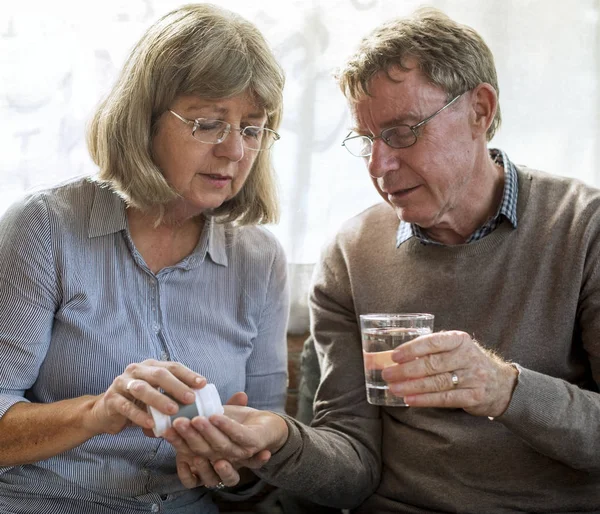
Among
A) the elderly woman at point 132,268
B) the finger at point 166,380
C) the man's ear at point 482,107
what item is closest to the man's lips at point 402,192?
the man's ear at point 482,107

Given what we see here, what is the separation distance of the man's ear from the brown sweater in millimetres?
183

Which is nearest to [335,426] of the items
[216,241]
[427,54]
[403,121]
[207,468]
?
[207,468]

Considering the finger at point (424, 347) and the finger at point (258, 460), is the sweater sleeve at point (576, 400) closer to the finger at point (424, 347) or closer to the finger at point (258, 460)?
the finger at point (424, 347)

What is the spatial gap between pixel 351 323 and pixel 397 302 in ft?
0.47

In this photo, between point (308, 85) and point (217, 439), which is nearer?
point (217, 439)

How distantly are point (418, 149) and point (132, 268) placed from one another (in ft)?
2.38

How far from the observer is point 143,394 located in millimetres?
1507

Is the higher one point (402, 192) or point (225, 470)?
point (402, 192)

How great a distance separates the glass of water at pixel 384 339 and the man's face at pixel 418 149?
1.32ft

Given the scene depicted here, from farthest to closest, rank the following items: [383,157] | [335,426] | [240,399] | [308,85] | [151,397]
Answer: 1. [308,85]
2. [335,426]
3. [383,157]
4. [240,399]
5. [151,397]

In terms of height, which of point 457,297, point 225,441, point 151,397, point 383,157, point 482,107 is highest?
point 482,107

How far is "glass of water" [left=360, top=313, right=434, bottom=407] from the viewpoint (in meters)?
1.59

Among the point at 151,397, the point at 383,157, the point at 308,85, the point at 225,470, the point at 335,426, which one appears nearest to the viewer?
the point at 151,397

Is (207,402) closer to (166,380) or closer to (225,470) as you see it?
(166,380)
